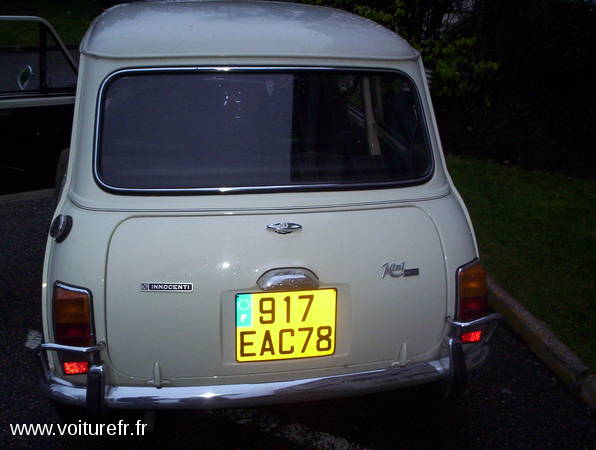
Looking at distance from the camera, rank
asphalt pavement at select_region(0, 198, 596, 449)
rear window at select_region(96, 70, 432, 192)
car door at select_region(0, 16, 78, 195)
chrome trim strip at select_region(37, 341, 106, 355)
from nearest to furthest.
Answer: chrome trim strip at select_region(37, 341, 106, 355) → rear window at select_region(96, 70, 432, 192) → asphalt pavement at select_region(0, 198, 596, 449) → car door at select_region(0, 16, 78, 195)

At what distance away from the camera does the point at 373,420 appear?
3508mm

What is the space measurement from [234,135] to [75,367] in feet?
3.90

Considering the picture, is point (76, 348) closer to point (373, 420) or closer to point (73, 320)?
point (73, 320)

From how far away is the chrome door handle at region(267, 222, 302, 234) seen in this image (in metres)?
2.78

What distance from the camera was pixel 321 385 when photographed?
2.82m

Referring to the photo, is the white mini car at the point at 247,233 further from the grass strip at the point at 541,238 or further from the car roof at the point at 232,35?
the grass strip at the point at 541,238

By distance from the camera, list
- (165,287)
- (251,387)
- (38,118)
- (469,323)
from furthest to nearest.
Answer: (38,118) < (469,323) < (251,387) < (165,287)

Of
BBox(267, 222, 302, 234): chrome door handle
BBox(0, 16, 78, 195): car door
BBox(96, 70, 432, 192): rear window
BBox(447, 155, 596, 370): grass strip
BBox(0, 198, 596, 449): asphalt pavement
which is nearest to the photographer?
BBox(267, 222, 302, 234): chrome door handle

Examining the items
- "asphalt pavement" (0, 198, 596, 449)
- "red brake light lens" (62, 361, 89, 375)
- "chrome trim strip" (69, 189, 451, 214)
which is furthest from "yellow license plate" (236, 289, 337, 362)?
"asphalt pavement" (0, 198, 596, 449)

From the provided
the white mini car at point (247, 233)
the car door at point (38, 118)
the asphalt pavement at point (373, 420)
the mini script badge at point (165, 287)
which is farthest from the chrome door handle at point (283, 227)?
the car door at point (38, 118)

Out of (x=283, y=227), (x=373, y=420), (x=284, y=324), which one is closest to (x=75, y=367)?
(x=284, y=324)

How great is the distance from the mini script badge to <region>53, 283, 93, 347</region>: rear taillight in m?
0.23

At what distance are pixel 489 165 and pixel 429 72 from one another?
4.29 ft

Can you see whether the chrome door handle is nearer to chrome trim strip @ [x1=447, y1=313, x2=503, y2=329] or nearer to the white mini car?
the white mini car
